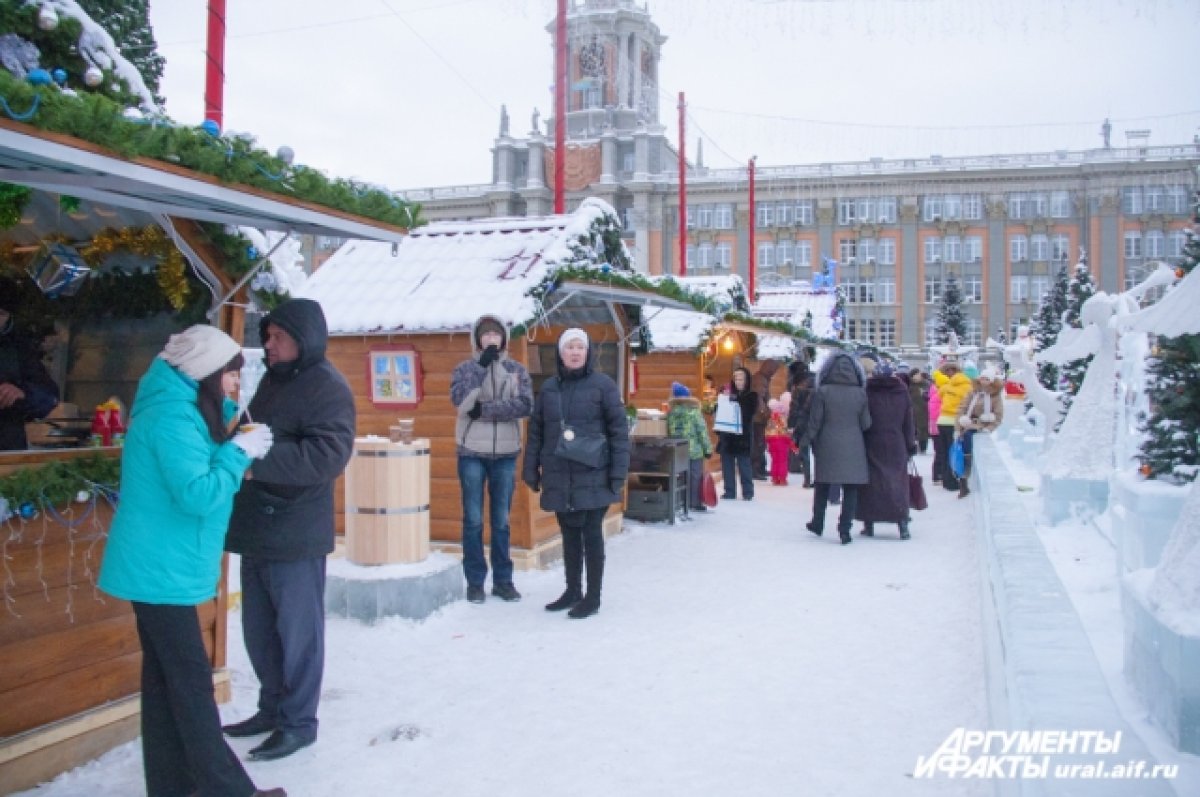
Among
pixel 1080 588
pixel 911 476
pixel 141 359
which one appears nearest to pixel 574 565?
pixel 141 359

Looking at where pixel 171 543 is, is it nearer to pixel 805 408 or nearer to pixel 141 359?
pixel 141 359

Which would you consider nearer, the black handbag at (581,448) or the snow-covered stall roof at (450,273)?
the black handbag at (581,448)

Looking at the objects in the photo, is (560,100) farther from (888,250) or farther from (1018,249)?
(1018,249)

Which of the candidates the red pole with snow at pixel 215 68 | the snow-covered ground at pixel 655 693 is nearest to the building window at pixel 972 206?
the snow-covered ground at pixel 655 693

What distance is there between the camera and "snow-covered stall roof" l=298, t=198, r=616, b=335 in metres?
7.84

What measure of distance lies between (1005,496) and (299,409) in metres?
5.96

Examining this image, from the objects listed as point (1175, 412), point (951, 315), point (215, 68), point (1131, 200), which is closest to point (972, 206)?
point (1131, 200)

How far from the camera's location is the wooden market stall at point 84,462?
3.35 meters

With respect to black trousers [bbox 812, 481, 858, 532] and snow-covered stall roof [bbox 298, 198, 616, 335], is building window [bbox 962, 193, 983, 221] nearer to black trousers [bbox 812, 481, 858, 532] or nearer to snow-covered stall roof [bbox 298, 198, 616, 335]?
black trousers [bbox 812, 481, 858, 532]

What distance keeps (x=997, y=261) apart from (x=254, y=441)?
69564mm

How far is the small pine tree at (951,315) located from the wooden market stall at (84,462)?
2171 inches

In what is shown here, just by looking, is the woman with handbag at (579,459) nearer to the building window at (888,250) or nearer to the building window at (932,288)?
the building window at (932,288)

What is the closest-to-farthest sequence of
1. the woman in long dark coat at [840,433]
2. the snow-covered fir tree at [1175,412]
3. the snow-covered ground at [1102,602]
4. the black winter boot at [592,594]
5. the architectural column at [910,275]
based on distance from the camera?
1. the snow-covered ground at [1102,602]
2. the snow-covered fir tree at [1175,412]
3. the black winter boot at [592,594]
4. the woman in long dark coat at [840,433]
5. the architectural column at [910,275]

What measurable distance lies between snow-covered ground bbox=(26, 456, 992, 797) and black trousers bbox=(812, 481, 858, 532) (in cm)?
134
